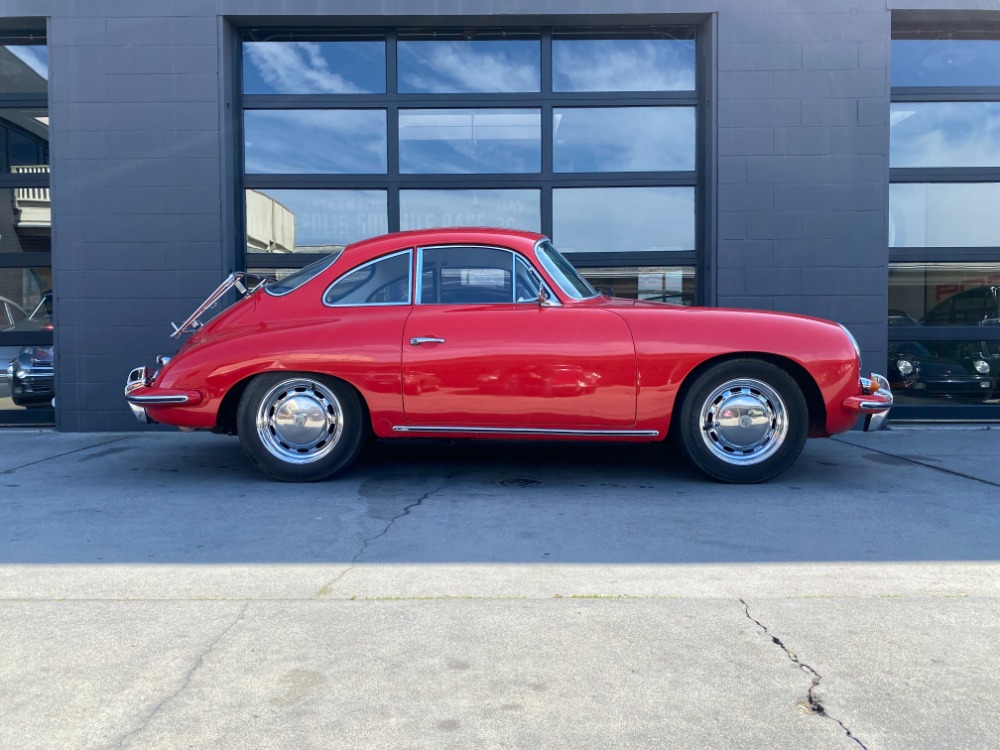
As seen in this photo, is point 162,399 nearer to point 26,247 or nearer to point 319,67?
point 26,247

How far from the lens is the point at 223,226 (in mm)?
7453

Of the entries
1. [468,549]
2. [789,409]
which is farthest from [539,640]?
[789,409]

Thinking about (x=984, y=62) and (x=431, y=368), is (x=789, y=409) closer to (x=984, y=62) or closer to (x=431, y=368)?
(x=431, y=368)

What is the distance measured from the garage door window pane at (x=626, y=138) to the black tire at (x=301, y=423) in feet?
12.3

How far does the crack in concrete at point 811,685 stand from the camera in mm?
2135

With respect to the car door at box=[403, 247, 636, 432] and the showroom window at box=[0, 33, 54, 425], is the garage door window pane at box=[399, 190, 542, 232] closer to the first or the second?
the car door at box=[403, 247, 636, 432]

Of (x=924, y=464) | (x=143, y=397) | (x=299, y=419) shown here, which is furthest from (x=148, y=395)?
(x=924, y=464)

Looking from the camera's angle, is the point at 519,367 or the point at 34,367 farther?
the point at 34,367

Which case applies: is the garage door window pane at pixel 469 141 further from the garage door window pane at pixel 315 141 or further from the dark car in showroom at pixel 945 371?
the dark car in showroom at pixel 945 371

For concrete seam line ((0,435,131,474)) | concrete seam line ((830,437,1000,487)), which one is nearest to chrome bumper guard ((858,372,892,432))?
concrete seam line ((830,437,1000,487))

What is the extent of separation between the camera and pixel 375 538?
12.8 ft

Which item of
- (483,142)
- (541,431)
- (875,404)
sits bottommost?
(541,431)

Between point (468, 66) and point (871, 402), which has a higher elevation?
point (468, 66)

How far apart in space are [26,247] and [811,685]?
770 cm
